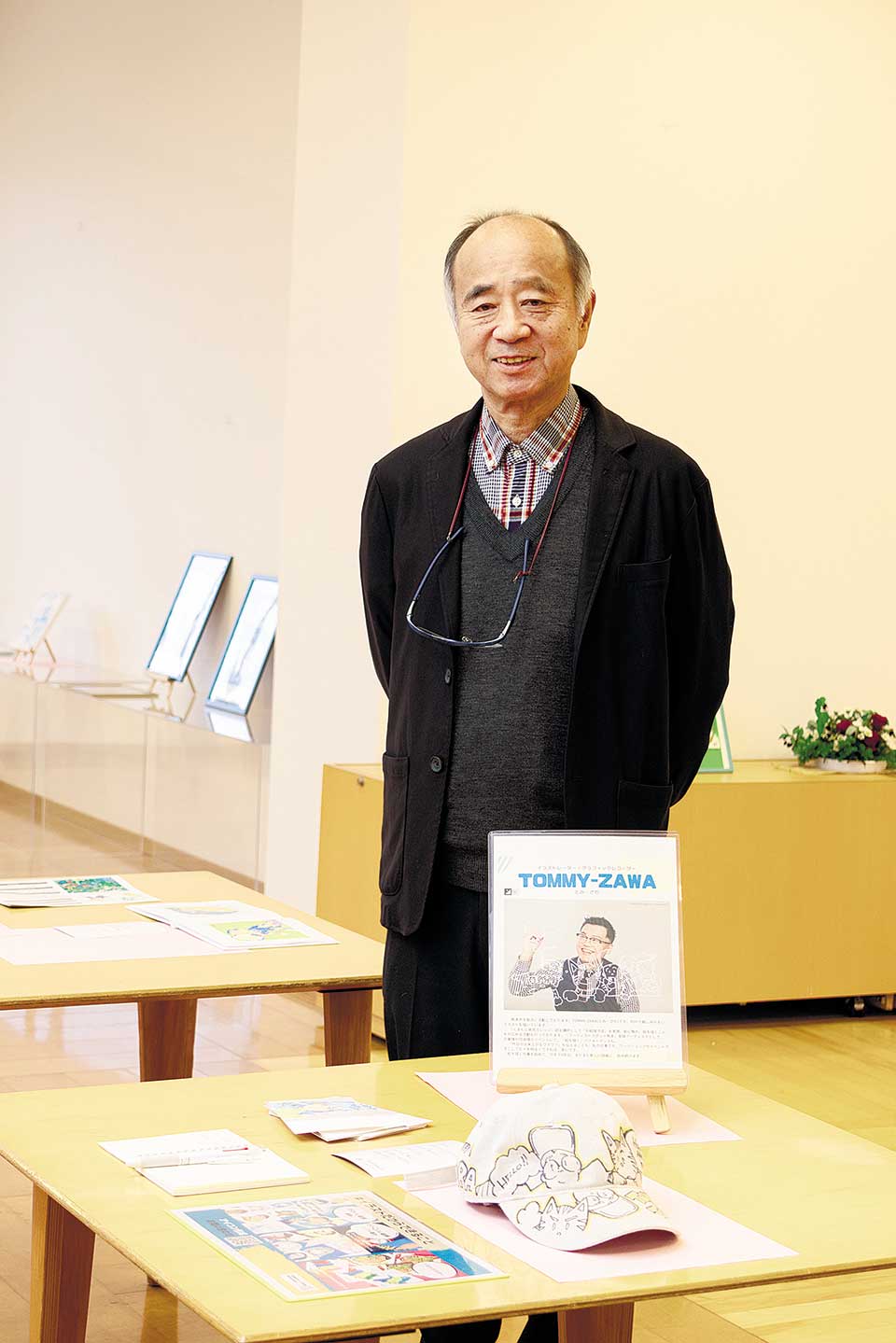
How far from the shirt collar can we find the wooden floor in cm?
165

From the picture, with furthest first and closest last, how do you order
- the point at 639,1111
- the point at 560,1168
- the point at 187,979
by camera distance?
the point at 187,979 → the point at 639,1111 → the point at 560,1168

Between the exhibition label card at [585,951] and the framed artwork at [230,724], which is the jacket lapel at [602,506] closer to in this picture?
the exhibition label card at [585,951]

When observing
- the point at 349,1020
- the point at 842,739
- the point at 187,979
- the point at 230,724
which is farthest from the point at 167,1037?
the point at 230,724

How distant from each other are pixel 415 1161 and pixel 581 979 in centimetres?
31

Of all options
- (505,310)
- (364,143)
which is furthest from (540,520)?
(364,143)

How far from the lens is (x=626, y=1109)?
2.20 m

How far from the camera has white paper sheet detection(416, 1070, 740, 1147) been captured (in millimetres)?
2115

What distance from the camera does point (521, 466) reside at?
8.66ft

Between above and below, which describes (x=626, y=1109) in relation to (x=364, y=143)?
below

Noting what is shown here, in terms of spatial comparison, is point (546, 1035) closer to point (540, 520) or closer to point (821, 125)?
point (540, 520)

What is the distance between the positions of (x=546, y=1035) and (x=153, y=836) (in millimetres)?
5974

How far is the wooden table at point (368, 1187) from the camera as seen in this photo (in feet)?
5.21

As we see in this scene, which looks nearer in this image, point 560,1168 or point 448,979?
point 560,1168

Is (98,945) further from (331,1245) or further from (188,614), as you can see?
(188,614)
